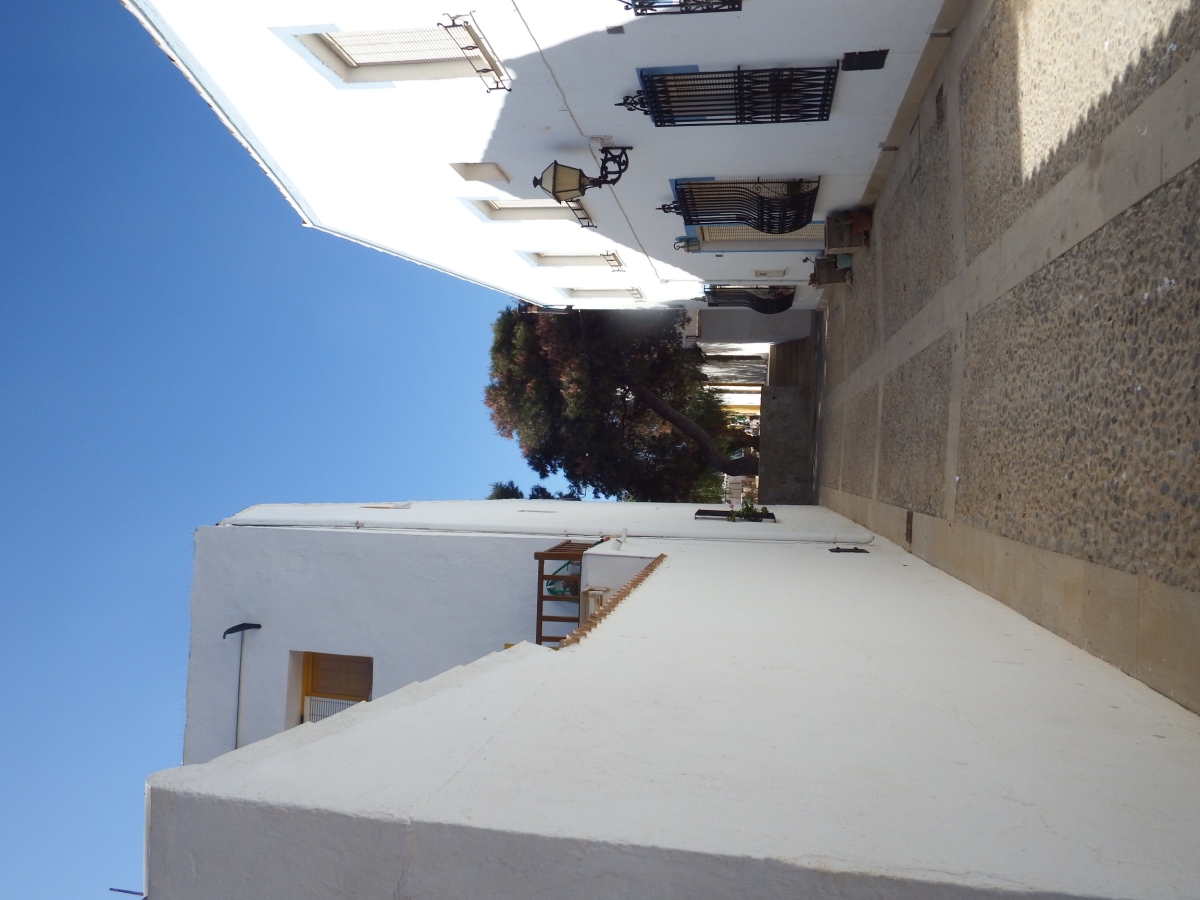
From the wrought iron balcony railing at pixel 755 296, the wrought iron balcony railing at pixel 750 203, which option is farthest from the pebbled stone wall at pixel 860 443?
the wrought iron balcony railing at pixel 755 296

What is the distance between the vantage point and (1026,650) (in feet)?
12.4

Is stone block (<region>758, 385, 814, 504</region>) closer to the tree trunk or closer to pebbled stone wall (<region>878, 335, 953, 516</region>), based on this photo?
the tree trunk

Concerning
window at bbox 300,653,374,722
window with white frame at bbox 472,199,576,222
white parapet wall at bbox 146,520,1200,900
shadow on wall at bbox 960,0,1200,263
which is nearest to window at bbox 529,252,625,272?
window with white frame at bbox 472,199,576,222

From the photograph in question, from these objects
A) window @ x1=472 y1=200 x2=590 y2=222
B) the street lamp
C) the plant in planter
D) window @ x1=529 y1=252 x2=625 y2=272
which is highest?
window @ x1=472 y1=200 x2=590 y2=222

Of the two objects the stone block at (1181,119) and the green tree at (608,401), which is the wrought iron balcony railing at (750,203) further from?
the green tree at (608,401)

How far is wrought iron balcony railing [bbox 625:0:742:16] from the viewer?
19.7 ft

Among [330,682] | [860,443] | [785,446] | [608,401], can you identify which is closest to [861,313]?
[860,443]

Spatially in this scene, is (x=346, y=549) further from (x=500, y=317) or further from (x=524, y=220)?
(x=500, y=317)

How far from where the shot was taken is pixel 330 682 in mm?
8969

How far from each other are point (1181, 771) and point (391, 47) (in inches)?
286

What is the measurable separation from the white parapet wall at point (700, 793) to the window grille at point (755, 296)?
11783 mm

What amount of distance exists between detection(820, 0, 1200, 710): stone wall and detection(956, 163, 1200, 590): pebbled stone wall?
11mm

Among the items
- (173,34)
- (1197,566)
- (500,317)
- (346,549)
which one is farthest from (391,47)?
(500,317)

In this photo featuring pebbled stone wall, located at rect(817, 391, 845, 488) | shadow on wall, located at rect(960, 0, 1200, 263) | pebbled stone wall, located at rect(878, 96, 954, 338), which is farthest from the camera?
pebbled stone wall, located at rect(817, 391, 845, 488)
